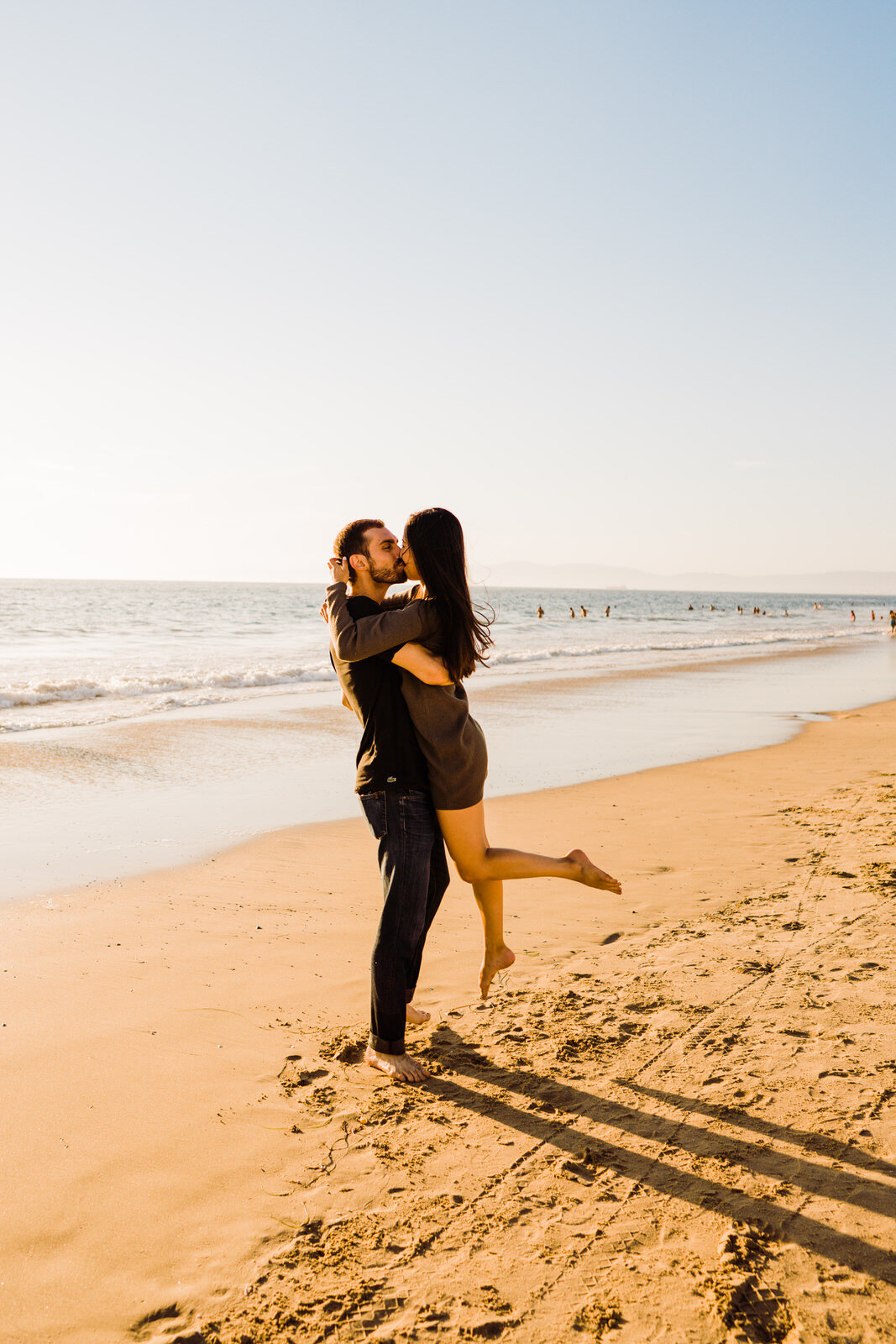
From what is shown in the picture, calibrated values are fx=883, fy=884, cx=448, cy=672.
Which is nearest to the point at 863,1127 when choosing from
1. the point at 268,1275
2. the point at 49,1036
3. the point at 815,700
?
the point at 268,1275

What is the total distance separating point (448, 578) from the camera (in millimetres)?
3283

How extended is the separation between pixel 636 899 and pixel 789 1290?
3.26 meters

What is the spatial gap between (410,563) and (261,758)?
24.9 feet

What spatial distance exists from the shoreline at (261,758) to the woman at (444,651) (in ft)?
11.3

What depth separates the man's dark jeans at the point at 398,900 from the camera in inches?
133

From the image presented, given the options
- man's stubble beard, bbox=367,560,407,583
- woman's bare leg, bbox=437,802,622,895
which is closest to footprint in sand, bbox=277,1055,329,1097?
woman's bare leg, bbox=437,802,622,895

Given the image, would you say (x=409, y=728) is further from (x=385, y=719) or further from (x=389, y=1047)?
(x=389, y=1047)

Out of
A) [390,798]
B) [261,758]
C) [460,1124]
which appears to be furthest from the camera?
[261,758]

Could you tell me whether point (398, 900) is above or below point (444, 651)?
below

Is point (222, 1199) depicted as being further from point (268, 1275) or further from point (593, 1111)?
point (593, 1111)

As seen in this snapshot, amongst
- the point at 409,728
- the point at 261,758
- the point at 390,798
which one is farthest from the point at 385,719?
the point at 261,758

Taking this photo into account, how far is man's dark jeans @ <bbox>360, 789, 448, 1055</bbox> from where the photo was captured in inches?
133

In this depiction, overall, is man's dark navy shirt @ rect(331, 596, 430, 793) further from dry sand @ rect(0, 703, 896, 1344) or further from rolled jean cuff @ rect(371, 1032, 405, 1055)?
dry sand @ rect(0, 703, 896, 1344)

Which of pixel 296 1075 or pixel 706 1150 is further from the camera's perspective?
pixel 296 1075
